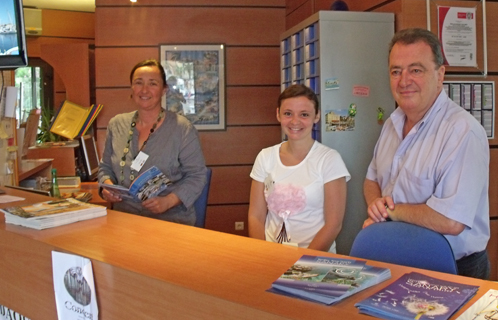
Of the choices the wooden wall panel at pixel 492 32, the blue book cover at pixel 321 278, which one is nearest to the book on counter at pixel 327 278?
the blue book cover at pixel 321 278

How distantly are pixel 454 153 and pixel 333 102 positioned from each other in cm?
147

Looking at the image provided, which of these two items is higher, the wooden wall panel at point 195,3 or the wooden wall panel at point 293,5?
the wooden wall panel at point 195,3

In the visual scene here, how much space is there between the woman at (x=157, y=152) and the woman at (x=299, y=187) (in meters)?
0.41

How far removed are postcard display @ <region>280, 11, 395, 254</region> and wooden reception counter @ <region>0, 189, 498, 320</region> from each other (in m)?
1.65

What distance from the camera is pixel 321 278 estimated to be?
49.1 inches

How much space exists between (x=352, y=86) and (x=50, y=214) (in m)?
2.08

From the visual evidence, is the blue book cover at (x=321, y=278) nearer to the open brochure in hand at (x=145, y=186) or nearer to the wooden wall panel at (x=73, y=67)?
the open brochure in hand at (x=145, y=186)

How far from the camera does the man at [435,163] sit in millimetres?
1890

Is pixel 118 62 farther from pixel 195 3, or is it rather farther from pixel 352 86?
pixel 352 86

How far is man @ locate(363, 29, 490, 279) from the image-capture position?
189 cm

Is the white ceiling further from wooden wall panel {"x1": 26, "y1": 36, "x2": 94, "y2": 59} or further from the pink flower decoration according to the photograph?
the pink flower decoration

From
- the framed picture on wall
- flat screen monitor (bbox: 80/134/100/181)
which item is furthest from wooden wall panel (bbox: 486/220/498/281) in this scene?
flat screen monitor (bbox: 80/134/100/181)

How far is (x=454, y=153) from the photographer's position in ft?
6.23

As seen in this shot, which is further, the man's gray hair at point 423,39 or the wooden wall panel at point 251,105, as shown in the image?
the wooden wall panel at point 251,105
